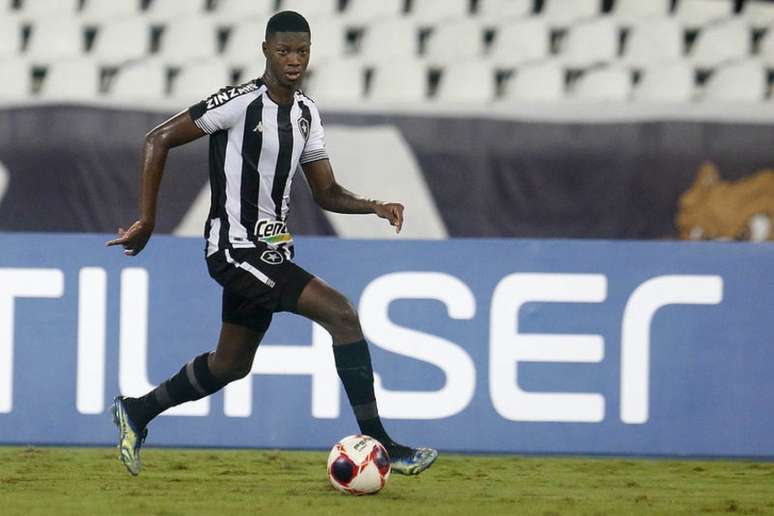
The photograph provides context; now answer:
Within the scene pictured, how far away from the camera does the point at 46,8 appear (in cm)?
1108

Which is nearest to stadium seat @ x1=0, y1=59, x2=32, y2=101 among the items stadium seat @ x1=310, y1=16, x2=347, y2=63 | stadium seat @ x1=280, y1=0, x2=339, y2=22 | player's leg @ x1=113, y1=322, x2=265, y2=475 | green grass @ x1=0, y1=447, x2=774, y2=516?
stadium seat @ x1=280, y1=0, x2=339, y2=22

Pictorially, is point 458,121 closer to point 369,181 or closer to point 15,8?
point 369,181

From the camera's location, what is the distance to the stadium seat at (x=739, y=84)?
10.8 metres

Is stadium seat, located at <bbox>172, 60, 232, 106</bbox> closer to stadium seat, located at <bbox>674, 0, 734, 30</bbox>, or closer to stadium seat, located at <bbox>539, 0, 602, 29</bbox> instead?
stadium seat, located at <bbox>539, 0, 602, 29</bbox>

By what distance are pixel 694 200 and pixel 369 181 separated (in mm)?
2123

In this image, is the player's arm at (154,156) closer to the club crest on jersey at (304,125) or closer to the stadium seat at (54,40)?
the club crest on jersey at (304,125)

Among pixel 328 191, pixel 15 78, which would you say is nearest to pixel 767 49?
pixel 15 78

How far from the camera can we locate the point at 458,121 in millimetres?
9070

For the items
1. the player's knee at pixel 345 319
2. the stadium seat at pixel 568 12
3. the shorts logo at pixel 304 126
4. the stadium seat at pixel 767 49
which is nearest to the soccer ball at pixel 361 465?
the player's knee at pixel 345 319

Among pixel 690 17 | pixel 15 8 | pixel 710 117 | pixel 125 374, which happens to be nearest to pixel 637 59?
pixel 690 17

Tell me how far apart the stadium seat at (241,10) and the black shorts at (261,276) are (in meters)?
6.03

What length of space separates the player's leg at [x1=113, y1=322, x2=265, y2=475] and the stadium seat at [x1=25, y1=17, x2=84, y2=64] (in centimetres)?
572

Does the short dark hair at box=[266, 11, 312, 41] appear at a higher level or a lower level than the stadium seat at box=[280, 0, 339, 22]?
lower

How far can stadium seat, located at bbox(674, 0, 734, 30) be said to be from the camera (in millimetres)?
11406
